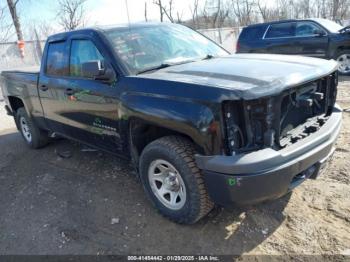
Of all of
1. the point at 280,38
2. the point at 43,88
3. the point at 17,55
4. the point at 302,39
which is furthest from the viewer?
the point at 17,55

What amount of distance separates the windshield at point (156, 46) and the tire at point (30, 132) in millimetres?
2749

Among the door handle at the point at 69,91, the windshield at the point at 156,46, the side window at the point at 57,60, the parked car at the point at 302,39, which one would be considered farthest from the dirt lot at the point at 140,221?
the parked car at the point at 302,39

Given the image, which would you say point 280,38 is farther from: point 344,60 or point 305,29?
point 344,60

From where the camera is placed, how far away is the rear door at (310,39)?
10.5m

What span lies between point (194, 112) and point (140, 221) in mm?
1383

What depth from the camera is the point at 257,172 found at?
2658 mm

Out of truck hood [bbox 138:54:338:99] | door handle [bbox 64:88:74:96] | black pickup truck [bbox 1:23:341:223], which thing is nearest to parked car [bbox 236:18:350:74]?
black pickup truck [bbox 1:23:341:223]

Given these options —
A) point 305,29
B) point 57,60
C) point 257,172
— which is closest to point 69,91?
point 57,60

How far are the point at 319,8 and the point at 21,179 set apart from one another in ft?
143

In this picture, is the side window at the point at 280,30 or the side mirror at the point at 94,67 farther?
the side window at the point at 280,30

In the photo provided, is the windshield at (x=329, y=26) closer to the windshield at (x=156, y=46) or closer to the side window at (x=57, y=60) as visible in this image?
the windshield at (x=156, y=46)

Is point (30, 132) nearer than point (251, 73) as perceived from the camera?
No

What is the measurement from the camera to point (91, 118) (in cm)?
418

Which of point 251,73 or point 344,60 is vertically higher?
point 251,73
